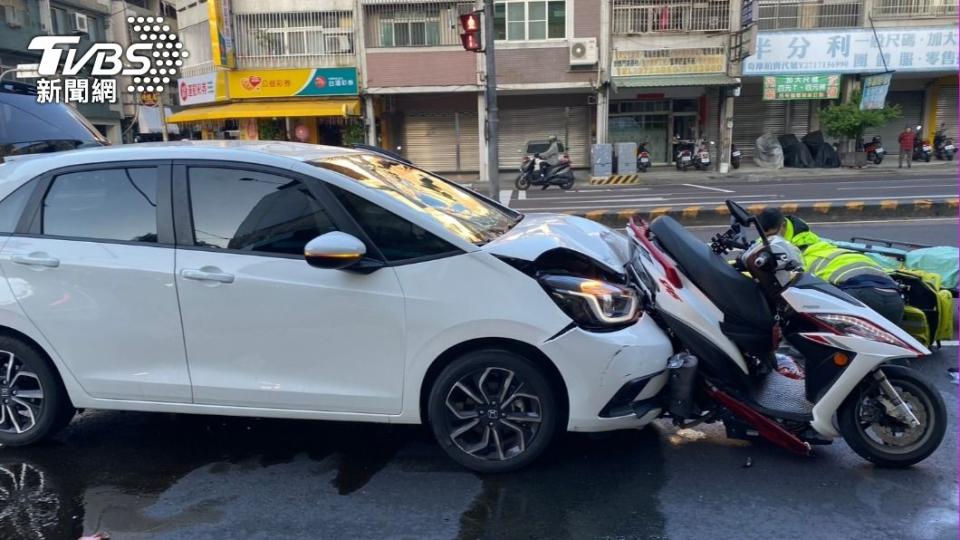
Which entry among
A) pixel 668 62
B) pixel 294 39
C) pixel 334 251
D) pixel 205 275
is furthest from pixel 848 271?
pixel 294 39

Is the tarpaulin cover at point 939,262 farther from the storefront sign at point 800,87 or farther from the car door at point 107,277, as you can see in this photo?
the storefront sign at point 800,87

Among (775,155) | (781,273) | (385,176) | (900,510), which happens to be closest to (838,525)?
(900,510)

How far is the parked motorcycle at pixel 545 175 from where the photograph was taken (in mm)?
21250

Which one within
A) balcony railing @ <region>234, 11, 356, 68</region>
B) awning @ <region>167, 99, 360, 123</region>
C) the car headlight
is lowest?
the car headlight

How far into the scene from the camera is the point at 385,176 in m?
4.02

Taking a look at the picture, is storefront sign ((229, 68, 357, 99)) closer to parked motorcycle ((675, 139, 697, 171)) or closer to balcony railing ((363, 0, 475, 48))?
balcony railing ((363, 0, 475, 48))

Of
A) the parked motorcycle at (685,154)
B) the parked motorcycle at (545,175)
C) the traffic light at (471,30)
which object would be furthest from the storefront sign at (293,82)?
the traffic light at (471,30)

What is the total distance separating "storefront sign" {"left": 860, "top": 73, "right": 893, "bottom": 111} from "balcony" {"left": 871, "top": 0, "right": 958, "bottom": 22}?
7.75 feet

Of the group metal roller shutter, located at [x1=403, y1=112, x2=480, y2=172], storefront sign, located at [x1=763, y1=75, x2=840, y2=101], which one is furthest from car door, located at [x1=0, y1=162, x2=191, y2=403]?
storefront sign, located at [x1=763, y1=75, x2=840, y2=101]

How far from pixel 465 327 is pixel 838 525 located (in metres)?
1.81

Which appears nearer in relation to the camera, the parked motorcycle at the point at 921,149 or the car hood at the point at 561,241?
the car hood at the point at 561,241

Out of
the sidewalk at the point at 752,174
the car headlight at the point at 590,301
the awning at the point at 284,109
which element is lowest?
the sidewalk at the point at 752,174

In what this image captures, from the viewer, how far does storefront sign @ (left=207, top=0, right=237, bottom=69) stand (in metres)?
24.4

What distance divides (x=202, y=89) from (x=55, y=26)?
13601 mm
